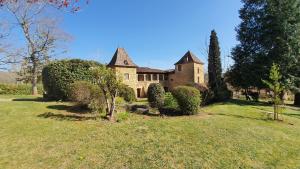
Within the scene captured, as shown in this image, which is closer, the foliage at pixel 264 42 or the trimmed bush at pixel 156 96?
the trimmed bush at pixel 156 96

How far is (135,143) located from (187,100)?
5.27m

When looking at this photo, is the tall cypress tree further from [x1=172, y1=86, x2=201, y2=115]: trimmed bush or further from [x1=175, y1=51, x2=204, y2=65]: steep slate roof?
[x1=172, y1=86, x2=201, y2=115]: trimmed bush

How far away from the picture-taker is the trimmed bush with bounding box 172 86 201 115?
36.7 ft

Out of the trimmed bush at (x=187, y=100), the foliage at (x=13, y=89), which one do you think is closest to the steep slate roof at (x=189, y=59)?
the trimmed bush at (x=187, y=100)

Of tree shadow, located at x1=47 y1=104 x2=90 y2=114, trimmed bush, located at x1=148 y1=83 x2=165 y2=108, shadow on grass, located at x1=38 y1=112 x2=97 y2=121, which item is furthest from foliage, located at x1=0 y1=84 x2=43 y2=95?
trimmed bush, located at x1=148 y1=83 x2=165 y2=108

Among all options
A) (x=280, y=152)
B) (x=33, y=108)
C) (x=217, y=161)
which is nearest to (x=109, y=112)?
(x=33, y=108)

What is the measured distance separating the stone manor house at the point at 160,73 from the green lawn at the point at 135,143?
20.8 meters

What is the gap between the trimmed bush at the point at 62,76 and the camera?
12.1 meters

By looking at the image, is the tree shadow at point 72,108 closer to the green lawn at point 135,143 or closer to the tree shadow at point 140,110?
the green lawn at point 135,143

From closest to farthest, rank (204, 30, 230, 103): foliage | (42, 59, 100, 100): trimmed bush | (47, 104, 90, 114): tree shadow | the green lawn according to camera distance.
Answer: the green lawn → (47, 104, 90, 114): tree shadow → (42, 59, 100, 100): trimmed bush → (204, 30, 230, 103): foliage

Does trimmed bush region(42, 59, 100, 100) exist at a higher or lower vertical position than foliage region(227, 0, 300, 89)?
lower

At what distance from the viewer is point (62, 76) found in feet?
39.7

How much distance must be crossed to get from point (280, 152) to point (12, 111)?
12138 millimetres

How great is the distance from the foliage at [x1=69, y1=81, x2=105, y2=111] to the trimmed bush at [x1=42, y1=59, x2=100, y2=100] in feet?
7.07
